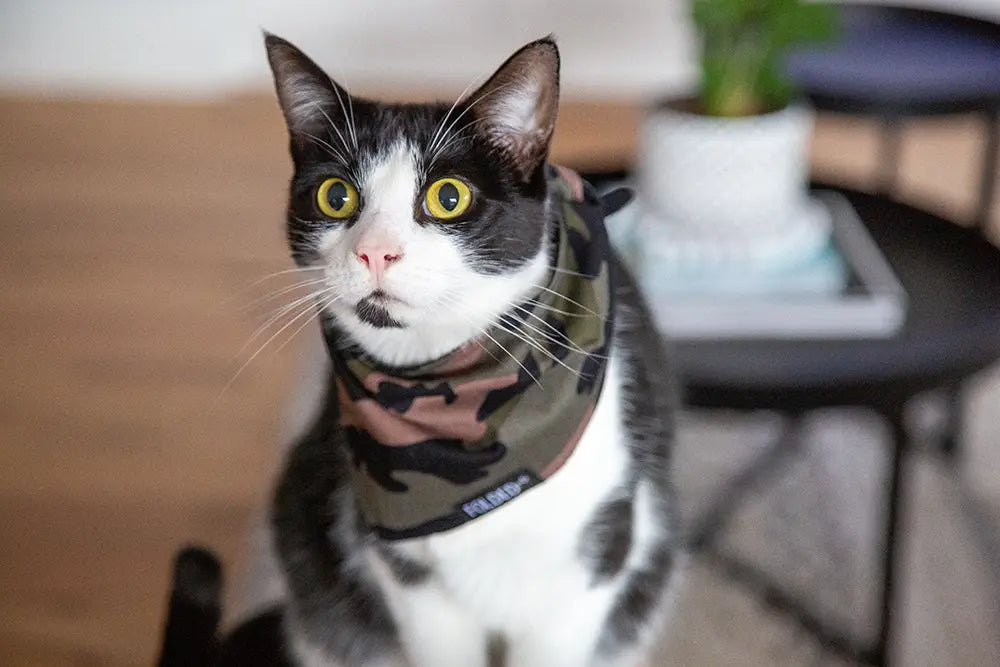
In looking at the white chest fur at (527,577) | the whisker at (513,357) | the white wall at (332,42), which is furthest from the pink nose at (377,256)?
the white wall at (332,42)

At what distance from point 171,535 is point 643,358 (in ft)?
3.34

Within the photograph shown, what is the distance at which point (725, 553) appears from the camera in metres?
1.53

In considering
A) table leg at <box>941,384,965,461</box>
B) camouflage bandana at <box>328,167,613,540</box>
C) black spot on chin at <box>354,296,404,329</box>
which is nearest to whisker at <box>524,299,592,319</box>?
camouflage bandana at <box>328,167,613,540</box>

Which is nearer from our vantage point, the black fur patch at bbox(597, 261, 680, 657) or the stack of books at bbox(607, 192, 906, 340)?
the black fur patch at bbox(597, 261, 680, 657)

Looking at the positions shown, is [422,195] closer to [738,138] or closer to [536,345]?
[536,345]

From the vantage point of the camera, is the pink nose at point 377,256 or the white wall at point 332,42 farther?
the white wall at point 332,42

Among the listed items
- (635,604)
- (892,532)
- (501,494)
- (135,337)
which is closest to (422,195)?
(501,494)

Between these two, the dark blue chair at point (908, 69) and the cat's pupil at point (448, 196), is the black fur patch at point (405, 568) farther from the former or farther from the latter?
the dark blue chair at point (908, 69)

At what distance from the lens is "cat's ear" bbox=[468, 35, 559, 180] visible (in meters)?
0.69

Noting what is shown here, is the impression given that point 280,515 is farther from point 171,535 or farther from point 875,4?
point 875,4

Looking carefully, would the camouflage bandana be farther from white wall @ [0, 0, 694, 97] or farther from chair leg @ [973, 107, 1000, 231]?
white wall @ [0, 0, 694, 97]

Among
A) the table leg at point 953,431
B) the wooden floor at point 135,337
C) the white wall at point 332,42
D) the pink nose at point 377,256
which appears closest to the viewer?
the pink nose at point 377,256

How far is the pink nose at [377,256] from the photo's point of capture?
2.20 feet

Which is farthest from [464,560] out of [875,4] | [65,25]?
[65,25]
